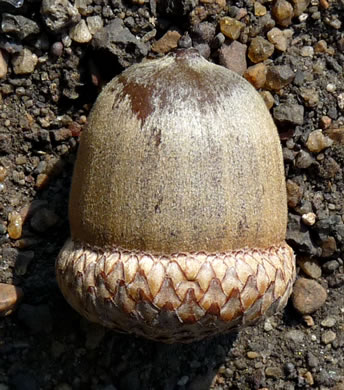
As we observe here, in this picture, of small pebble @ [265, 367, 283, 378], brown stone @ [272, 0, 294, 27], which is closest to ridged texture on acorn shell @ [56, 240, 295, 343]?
small pebble @ [265, 367, 283, 378]

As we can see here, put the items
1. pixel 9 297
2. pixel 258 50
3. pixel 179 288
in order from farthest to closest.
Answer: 1. pixel 258 50
2. pixel 9 297
3. pixel 179 288

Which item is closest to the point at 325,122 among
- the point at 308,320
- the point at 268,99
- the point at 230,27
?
the point at 268,99

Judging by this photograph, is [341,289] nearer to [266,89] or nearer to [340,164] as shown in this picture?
[340,164]

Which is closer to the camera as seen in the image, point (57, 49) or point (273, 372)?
point (57, 49)

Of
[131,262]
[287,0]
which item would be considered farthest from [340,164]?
[131,262]

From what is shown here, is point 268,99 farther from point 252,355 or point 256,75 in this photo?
point 252,355

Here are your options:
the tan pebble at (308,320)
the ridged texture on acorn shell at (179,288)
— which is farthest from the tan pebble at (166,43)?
the tan pebble at (308,320)
